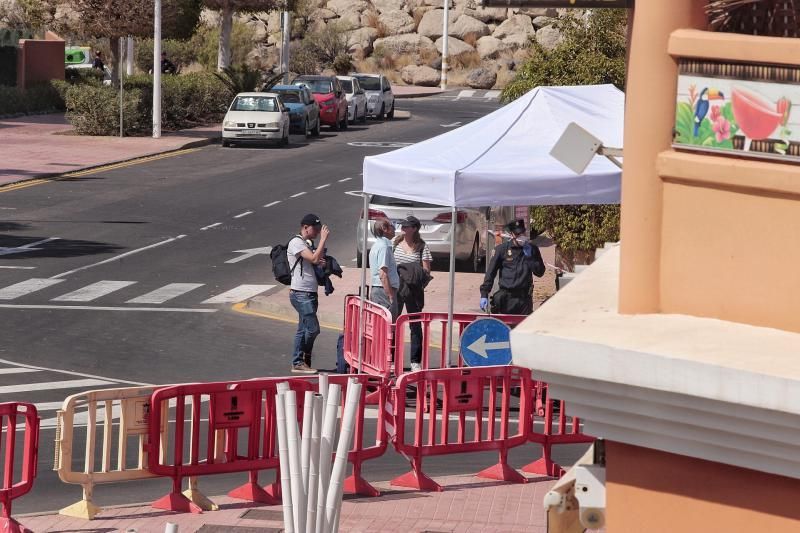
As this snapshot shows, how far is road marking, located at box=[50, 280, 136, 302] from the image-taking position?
831 inches

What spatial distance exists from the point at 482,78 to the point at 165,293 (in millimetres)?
59758

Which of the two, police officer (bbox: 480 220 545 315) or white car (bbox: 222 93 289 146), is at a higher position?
white car (bbox: 222 93 289 146)

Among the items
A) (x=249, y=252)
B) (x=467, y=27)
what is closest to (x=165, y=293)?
(x=249, y=252)

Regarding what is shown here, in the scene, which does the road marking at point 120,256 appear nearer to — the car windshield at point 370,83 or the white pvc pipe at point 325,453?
the white pvc pipe at point 325,453

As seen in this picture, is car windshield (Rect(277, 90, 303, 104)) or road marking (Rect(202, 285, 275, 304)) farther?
car windshield (Rect(277, 90, 303, 104))

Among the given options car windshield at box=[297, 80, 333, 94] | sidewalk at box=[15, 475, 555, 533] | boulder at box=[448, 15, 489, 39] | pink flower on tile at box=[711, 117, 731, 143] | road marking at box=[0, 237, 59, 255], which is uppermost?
boulder at box=[448, 15, 489, 39]

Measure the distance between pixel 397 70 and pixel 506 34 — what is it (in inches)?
281

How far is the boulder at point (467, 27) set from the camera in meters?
87.1

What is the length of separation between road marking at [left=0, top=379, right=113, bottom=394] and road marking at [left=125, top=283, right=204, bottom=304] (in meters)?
5.13

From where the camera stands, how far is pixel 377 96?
55781 mm

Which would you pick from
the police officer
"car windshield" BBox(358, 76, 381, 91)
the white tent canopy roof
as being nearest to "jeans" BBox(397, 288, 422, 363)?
the police officer

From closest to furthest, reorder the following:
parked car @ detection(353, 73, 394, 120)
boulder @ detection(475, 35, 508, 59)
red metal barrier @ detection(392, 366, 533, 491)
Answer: red metal barrier @ detection(392, 366, 533, 491) < parked car @ detection(353, 73, 394, 120) < boulder @ detection(475, 35, 508, 59)

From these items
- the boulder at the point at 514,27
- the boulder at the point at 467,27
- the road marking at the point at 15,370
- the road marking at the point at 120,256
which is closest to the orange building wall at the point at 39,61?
the road marking at the point at 120,256

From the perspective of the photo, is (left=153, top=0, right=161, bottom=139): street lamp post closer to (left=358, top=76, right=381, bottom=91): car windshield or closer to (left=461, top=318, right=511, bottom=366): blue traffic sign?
(left=358, top=76, right=381, bottom=91): car windshield
